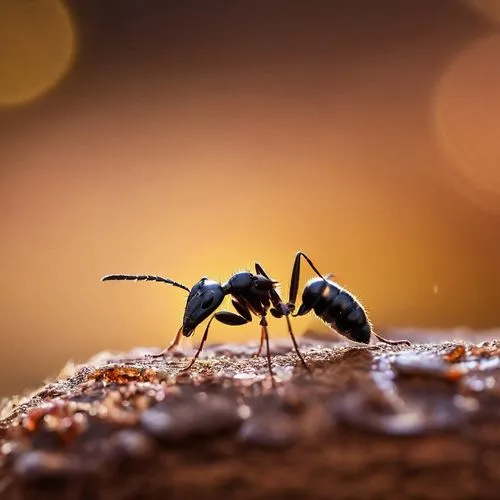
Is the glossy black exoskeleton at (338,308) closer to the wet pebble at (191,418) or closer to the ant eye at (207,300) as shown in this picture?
the ant eye at (207,300)

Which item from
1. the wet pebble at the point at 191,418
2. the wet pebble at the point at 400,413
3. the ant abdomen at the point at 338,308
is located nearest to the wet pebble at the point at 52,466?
the wet pebble at the point at 191,418

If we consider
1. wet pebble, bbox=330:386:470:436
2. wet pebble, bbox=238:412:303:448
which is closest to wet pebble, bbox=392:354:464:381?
wet pebble, bbox=330:386:470:436

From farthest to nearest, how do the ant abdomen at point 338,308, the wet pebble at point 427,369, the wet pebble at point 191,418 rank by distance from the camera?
the ant abdomen at point 338,308 → the wet pebble at point 427,369 → the wet pebble at point 191,418

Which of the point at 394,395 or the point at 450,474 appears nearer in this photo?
the point at 450,474

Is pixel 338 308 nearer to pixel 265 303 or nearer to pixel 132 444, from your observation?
pixel 265 303

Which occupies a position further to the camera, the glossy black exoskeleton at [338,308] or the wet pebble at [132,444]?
the glossy black exoskeleton at [338,308]

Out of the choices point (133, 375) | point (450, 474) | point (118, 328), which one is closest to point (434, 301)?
point (118, 328)

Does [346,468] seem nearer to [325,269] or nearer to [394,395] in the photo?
[394,395]
